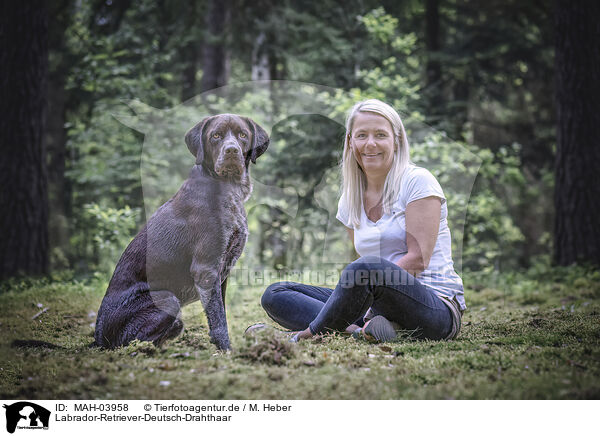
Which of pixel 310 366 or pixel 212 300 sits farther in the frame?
pixel 212 300

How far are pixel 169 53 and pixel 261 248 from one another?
452cm

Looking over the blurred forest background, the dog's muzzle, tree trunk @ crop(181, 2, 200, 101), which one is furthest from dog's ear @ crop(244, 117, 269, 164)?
tree trunk @ crop(181, 2, 200, 101)

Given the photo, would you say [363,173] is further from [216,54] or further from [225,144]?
[216,54]

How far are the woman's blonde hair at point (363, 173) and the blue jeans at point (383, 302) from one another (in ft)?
1.56

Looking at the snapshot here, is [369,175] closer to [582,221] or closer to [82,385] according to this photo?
[82,385]

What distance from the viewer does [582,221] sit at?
20.7 feet

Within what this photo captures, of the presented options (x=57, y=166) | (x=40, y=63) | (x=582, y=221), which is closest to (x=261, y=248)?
(x=40, y=63)

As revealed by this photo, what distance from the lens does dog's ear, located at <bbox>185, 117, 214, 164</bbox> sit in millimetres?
2916

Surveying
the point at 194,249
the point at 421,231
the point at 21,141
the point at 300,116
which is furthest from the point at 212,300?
the point at 21,141

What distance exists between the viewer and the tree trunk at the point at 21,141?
6.16 metres

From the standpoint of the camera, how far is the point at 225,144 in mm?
2830

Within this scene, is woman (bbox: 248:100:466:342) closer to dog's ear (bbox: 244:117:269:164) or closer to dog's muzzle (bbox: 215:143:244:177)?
dog's ear (bbox: 244:117:269:164)

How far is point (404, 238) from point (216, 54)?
22.8 feet
